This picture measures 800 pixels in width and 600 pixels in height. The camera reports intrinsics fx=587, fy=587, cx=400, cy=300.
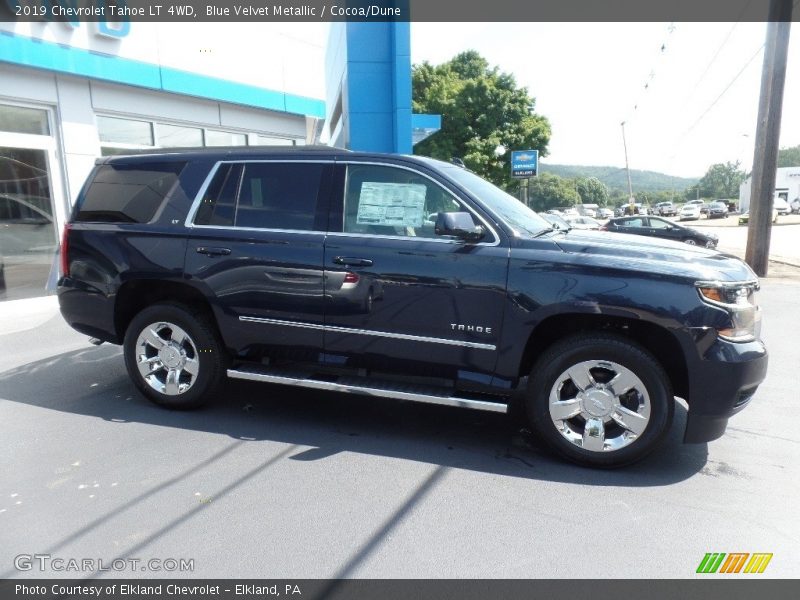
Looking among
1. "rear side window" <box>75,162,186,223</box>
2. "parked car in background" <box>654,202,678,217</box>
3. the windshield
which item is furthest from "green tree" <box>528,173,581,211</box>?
"rear side window" <box>75,162,186,223</box>

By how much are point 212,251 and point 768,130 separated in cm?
1260

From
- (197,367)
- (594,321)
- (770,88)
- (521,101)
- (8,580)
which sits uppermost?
(521,101)

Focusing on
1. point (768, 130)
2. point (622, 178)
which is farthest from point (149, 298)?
point (622, 178)

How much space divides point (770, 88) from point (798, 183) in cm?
5735

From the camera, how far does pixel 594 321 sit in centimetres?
377

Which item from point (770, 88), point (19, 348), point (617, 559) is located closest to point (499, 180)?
point (770, 88)

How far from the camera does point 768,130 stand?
40.7 ft

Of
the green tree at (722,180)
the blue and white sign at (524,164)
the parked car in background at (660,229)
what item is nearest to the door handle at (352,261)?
the parked car in background at (660,229)

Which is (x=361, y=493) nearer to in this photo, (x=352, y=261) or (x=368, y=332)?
(x=368, y=332)

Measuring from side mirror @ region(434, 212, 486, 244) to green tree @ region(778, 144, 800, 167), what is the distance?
14294cm

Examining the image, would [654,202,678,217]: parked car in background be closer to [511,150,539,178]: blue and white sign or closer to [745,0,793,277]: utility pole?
[511,150,539,178]: blue and white sign

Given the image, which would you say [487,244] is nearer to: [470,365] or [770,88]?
[470,365]

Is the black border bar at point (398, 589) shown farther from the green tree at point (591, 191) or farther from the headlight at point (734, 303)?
the green tree at point (591, 191)

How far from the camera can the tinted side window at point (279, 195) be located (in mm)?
4285
